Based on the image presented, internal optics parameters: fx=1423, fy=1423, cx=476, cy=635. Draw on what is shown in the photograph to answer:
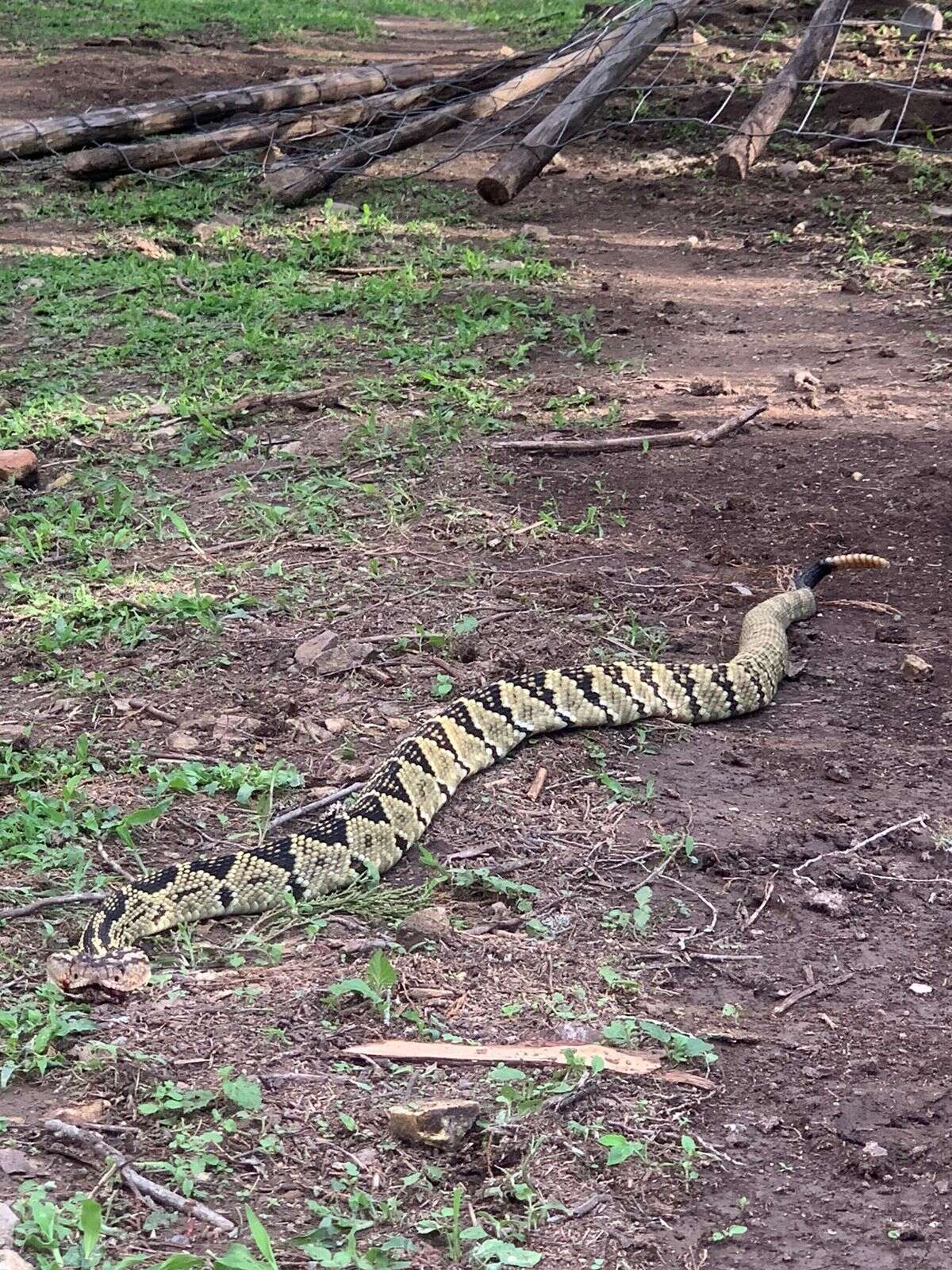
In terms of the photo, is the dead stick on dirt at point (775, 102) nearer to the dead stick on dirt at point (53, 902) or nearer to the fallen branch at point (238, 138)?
the fallen branch at point (238, 138)

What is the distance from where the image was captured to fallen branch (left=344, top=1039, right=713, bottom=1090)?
3760 millimetres

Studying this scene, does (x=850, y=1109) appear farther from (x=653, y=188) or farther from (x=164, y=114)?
(x=164, y=114)

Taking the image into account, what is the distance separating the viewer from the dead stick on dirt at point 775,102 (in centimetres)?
1166

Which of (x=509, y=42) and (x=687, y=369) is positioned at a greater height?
(x=509, y=42)

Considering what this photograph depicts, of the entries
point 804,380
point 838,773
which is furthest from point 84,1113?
point 804,380

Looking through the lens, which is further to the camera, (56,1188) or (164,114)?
(164,114)

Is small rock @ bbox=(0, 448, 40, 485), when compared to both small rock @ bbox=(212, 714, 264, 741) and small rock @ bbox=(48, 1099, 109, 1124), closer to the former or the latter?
small rock @ bbox=(212, 714, 264, 741)

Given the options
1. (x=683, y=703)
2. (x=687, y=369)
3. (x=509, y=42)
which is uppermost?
(x=509, y=42)

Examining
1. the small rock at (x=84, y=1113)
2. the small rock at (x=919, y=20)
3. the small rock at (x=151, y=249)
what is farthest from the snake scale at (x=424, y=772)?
the small rock at (x=919, y=20)

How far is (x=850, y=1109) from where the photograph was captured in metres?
3.66

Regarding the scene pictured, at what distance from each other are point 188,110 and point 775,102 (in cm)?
556

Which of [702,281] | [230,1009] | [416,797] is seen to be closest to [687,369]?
[702,281]

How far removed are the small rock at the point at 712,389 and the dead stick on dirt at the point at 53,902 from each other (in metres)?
Answer: 5.31

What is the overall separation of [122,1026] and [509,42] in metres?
17.8
